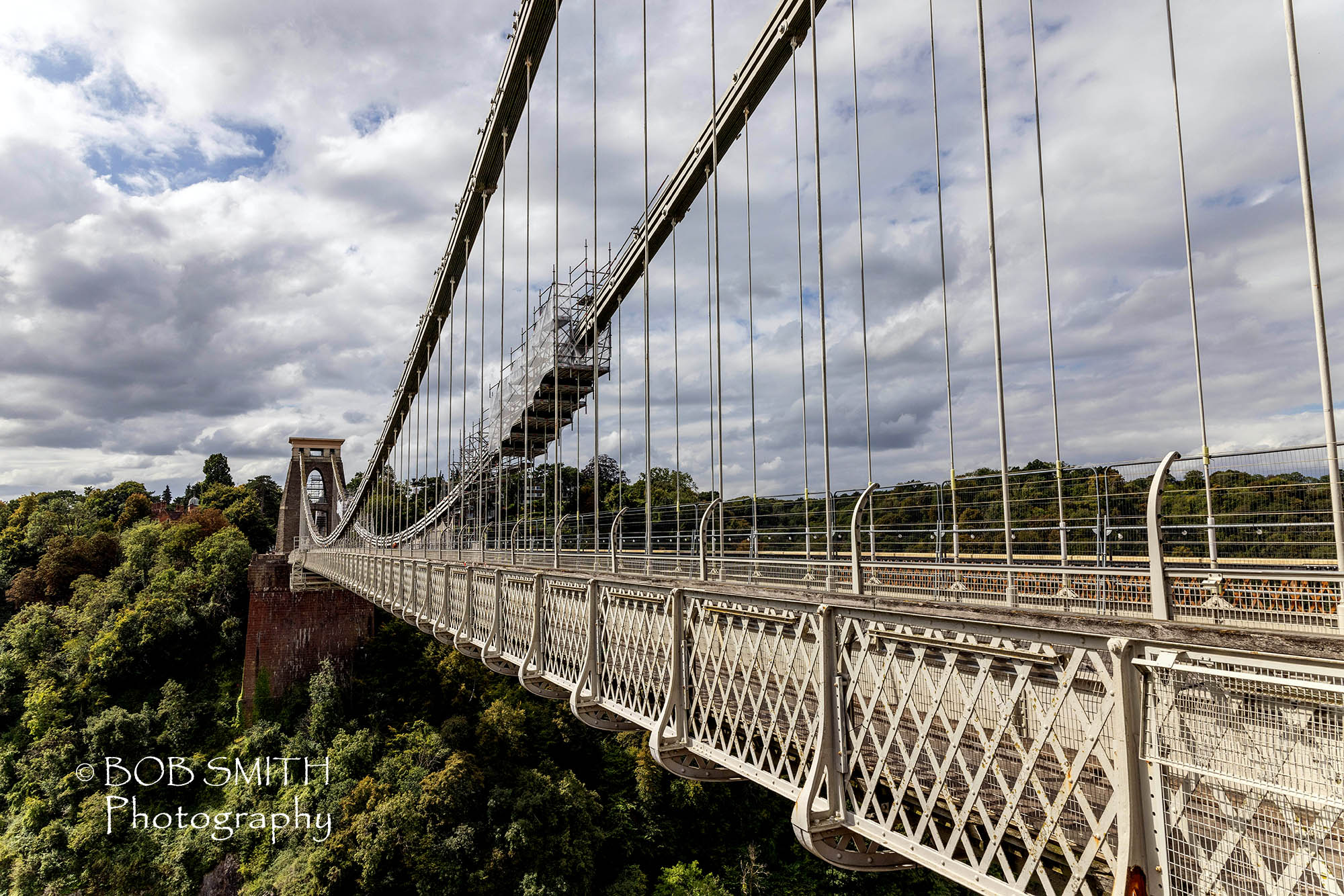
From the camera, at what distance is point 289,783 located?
26219 mm

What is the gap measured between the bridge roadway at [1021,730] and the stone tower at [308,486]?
149 feet

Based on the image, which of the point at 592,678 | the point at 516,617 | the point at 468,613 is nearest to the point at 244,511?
the point at 468,613

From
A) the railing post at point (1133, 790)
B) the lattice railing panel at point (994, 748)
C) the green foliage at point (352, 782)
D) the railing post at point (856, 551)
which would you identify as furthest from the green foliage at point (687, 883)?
the railing post at point (1133, 790)

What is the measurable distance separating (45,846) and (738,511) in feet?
90.7

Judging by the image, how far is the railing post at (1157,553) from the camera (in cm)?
358

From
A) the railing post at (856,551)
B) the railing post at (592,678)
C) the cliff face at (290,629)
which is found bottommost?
the cliff face at (290,629)

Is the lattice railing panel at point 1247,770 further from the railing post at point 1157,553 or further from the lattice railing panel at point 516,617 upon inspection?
the lattice railing panel at point 516,617

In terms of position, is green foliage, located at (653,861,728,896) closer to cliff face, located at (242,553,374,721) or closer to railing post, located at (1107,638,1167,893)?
cliff face, located at (242,553,374,721)

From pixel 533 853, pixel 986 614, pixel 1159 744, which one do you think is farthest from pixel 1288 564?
pixel 533 853

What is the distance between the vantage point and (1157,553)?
142 inches

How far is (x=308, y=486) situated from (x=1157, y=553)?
2236 inches

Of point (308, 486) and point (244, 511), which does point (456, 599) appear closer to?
point (308, 486)

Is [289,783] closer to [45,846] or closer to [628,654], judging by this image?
[45,846]

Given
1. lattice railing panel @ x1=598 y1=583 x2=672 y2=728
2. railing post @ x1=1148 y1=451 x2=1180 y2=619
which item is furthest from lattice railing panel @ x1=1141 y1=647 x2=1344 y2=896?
lattice railing panel @ x1=598 y1=583 x2=672 y2=728
